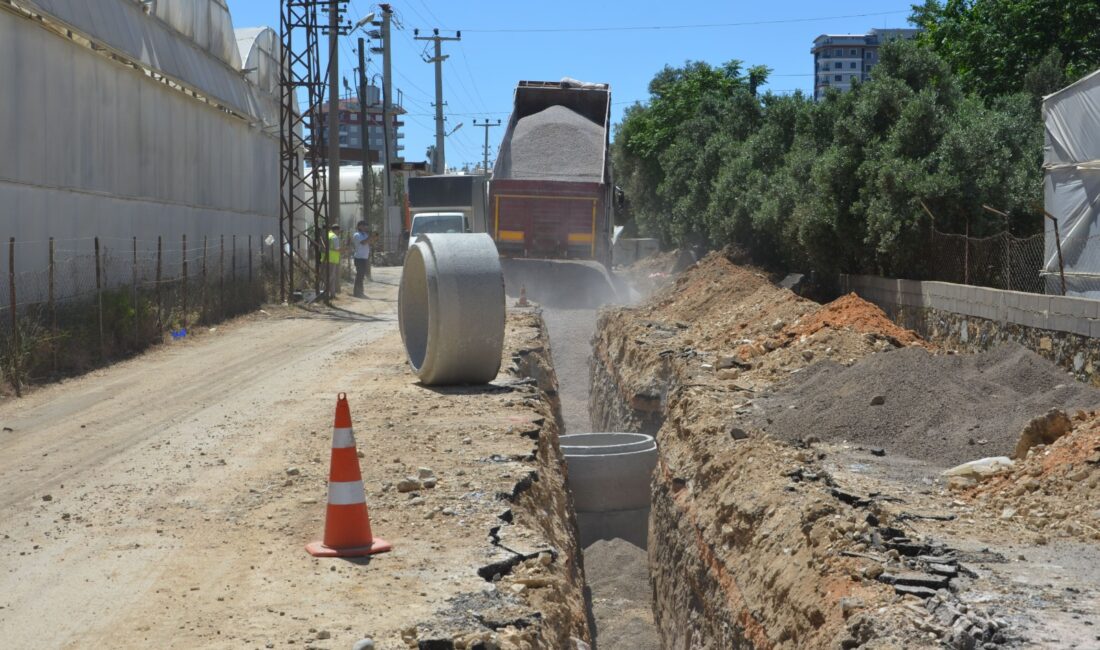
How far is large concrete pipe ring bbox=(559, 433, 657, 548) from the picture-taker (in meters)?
12.9

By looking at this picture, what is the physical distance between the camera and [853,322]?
1428 cm

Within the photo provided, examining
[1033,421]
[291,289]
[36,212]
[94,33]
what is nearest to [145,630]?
[1033,421]

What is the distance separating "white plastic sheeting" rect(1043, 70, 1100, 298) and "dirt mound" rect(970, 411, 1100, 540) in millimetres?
7184

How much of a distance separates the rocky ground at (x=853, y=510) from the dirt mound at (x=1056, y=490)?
0.01 meters

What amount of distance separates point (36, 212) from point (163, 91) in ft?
24.5

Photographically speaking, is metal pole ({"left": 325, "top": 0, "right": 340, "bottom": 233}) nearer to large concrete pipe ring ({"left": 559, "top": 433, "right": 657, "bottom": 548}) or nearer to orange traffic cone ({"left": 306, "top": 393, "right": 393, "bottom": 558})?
large concrete pipe ring ({"left": 559, "top": 433, "right": 657, "bottom": 548})

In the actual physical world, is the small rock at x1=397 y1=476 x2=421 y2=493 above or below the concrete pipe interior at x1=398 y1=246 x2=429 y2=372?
below

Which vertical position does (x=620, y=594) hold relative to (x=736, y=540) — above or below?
below

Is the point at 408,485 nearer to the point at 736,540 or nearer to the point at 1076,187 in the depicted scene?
the point at 736,540

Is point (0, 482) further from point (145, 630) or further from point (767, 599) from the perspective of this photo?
point (767, 599)

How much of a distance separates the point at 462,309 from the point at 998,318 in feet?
18.2

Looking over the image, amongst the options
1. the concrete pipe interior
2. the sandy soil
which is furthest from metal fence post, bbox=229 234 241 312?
the sandy soil

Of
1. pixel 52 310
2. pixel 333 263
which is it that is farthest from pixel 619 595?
pixel 333 263

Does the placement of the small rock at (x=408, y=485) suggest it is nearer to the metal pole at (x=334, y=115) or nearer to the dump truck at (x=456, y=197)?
the metal pole at (x=334, y=115)
